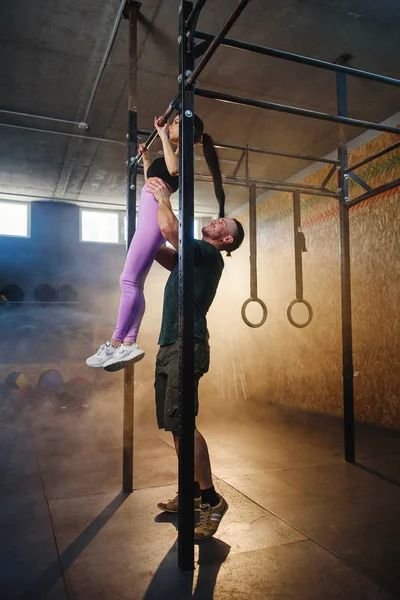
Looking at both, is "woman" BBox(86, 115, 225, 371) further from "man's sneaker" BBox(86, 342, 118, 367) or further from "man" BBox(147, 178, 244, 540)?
"man" BBox(147, 178, 244, 540)

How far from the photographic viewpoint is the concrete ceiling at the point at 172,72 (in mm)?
3426

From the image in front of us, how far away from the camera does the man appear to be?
2205 millimetres

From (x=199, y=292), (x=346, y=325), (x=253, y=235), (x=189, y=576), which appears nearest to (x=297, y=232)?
(x=253, y=235)

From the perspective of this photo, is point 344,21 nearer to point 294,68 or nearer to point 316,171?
point 294,68

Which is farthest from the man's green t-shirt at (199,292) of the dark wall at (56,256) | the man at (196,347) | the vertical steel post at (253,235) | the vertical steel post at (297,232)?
the dark wall at (56,256)

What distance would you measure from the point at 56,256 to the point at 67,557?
8249mm

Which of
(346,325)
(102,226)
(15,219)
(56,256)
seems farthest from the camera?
(102,226)

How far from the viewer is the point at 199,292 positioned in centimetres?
238

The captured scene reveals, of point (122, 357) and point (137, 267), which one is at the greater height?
point (137, 267)

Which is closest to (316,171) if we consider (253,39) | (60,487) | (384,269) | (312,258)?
(312,258)

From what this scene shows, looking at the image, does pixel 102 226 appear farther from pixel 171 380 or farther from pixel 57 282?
pixel 171 380

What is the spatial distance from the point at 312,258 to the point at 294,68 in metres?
2.42

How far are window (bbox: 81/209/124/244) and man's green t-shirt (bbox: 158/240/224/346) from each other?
7.65 m

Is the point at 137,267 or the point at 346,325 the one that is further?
the point at 346,325
